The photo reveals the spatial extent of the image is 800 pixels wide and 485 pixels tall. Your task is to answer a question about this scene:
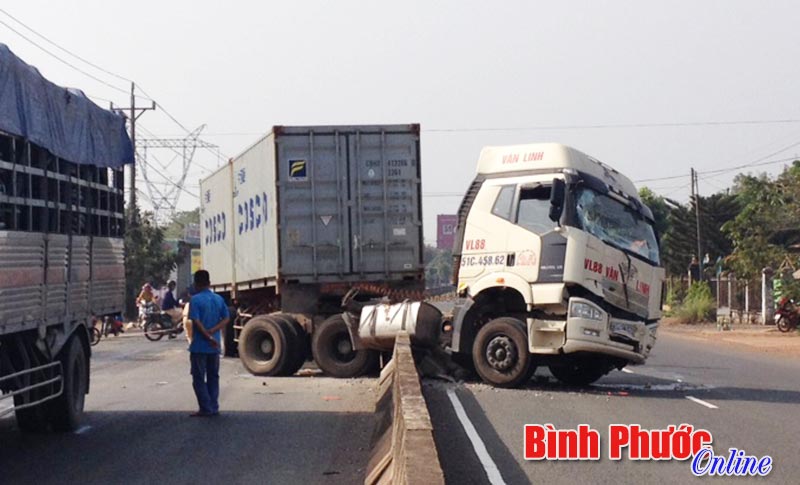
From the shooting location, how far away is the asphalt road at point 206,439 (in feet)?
32.4

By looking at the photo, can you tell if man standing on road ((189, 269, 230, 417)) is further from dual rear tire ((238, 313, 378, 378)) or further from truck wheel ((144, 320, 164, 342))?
truck wheel ((144, 320, 164, 342))

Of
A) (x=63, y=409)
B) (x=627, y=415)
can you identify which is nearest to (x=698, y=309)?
(x=627, y=415)

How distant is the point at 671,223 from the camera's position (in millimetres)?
76125

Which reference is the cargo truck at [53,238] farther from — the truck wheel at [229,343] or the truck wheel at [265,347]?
the truck wheel at [229,343]

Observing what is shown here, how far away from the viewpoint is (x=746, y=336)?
3725 centimetres

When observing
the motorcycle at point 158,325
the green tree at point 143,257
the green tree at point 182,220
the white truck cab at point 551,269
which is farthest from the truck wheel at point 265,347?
the green tree at point 182,220

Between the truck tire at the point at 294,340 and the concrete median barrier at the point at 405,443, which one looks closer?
the concrete median barrier at the point at 405,443

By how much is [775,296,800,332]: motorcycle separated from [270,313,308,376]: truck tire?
73.4ft

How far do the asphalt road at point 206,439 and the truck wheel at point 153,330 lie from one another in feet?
53.0

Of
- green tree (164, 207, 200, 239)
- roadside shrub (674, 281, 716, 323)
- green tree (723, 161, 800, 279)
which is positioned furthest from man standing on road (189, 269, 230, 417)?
green tree (164, 207, 200, 239)

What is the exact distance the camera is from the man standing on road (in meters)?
13.7

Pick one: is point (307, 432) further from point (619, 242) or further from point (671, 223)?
point (671, 223)

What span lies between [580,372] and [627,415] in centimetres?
430

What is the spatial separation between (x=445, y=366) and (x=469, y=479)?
30.4ft
